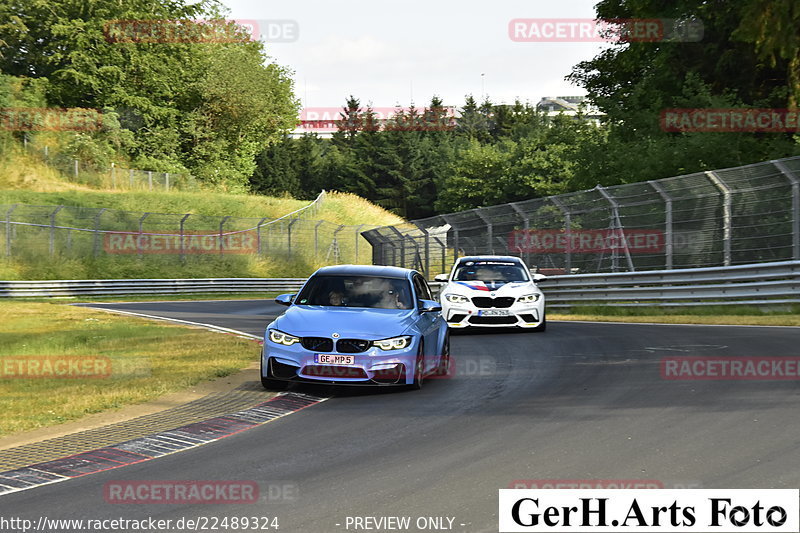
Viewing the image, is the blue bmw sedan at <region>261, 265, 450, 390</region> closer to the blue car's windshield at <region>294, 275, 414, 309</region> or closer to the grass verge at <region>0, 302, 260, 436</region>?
the blue car's windshield at <region>294, 275, 414, 309</region>

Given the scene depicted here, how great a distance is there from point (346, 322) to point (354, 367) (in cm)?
60

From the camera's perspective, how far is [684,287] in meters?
21.4

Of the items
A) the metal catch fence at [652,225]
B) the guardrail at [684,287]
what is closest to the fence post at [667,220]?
the metal catch fence at [652,225]

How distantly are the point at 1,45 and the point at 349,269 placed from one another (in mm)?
61238

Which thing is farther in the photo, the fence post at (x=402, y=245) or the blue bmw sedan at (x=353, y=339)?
the fence post at (x=402, y=245)

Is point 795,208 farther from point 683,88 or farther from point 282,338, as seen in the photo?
point 683,88

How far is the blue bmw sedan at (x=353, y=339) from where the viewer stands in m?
10.5

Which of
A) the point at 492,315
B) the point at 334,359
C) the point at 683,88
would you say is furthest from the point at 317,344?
the point at 683,88

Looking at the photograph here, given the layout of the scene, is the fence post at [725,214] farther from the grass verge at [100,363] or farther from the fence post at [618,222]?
the grass verge at [100,363]

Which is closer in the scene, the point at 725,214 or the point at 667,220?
the point at 725,214

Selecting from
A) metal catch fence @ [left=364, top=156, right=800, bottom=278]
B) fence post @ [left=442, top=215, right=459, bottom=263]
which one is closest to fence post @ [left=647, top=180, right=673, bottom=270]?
metal catch fence @ [left=364, top=156, right=800, bottom=278]

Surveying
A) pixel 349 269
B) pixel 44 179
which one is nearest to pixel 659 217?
pixel 349 269

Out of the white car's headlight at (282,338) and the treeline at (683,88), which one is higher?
the treeline at (683,88)

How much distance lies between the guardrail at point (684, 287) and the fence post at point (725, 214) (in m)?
0.61
